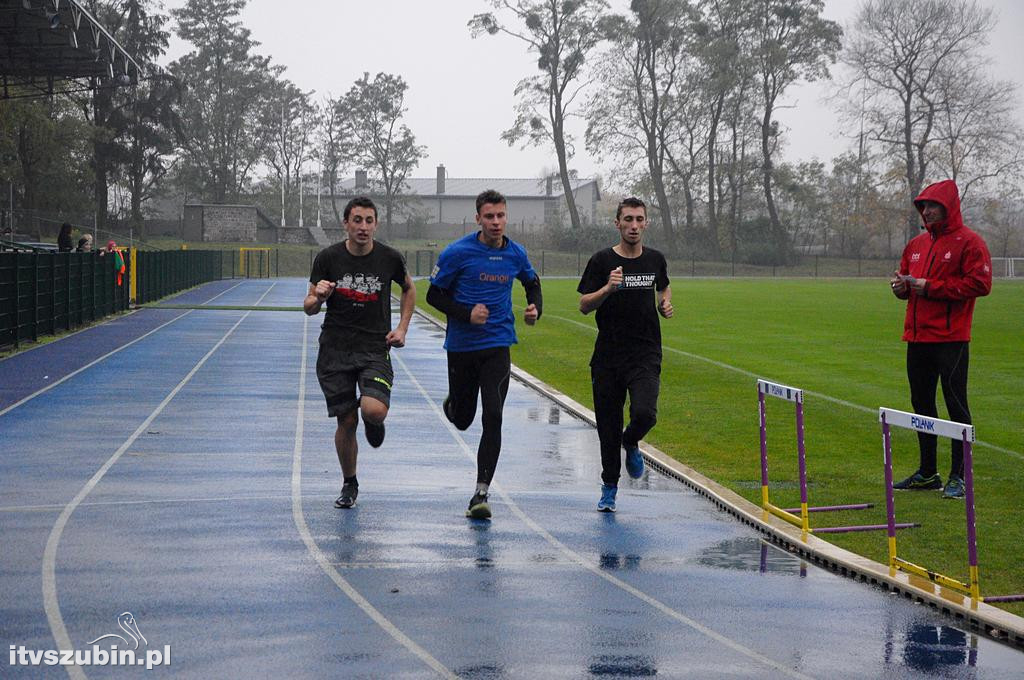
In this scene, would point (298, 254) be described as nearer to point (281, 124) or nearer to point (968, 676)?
point (281, 124)

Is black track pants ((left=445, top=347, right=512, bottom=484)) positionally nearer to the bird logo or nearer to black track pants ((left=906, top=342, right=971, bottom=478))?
black track pants ((left=906, top=342, right=971, bottom=478))

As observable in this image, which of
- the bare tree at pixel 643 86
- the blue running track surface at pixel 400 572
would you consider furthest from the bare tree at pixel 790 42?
the blue running track surface at pixel 400 572

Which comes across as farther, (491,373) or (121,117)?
(121,117)

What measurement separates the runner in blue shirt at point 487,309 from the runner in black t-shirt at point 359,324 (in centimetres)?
32

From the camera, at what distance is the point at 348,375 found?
9.49m

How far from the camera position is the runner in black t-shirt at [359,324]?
9.36 metres

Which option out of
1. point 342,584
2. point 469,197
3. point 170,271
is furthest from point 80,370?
point 469,197

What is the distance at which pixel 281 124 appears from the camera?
101 metres

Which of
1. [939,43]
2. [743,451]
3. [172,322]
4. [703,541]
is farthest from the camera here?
[939,43]

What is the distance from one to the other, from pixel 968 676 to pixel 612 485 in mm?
4068

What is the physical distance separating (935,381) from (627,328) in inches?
101

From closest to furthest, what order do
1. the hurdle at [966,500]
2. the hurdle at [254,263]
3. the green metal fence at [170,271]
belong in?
the hurdle at [966,500] < the green metal fence at [170,271] < the hurdle at [254,263]

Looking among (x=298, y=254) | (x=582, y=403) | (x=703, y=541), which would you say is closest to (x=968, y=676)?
(x=703, y=541)

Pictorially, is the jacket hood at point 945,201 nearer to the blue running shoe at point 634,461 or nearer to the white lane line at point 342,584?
the blue running shoe at point 634,461
